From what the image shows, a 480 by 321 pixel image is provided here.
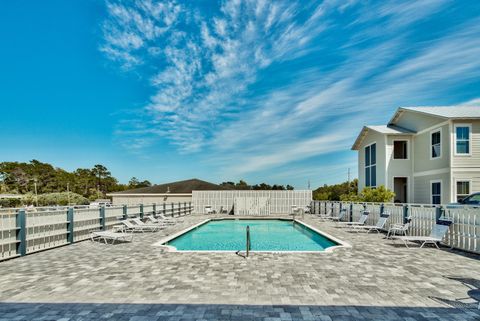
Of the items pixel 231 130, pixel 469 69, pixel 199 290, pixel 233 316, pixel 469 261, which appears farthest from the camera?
pixel 231 130

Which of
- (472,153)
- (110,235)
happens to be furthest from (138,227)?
(472,153)

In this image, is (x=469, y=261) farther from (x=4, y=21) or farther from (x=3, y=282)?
(x=4, y=21)

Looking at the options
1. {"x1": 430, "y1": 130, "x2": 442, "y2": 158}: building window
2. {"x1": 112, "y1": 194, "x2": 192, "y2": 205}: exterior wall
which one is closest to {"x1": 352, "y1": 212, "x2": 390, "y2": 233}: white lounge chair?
{"x1": 430, "y1": 130, "x2": 442, "y2": 158}: building window

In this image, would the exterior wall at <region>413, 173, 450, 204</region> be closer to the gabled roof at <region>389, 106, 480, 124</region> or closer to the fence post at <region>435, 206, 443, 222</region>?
the gabled roof at <region>389, 106, 480, 124</region>

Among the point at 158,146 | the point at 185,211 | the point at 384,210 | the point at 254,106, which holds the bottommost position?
the point at 185,211

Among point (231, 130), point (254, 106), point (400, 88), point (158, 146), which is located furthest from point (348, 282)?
point (158, 146)

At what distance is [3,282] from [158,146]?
29.8m

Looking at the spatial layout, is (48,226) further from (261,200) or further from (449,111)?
(449,111)

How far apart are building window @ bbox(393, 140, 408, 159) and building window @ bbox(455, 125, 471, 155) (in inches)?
142

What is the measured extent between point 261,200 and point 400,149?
33.2 feet

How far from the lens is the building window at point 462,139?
13.2 metres

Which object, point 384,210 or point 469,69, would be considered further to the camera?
point 469,69

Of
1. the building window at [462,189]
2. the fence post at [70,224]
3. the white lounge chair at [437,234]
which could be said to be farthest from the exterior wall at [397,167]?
the fence post at [70,224]

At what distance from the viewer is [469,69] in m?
15.3
